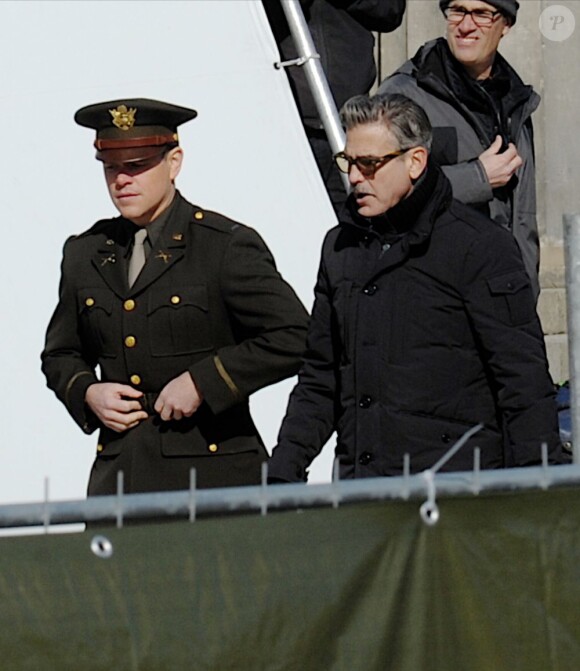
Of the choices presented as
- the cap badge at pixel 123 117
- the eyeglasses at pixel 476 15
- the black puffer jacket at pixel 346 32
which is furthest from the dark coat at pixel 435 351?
→ the black puffer jacket at pixel 346 32

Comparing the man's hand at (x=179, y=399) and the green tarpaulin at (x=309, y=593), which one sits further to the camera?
the man's hand at (x=179, y=399)

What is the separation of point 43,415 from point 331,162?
1.18 m

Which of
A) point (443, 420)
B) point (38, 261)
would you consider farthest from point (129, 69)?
point (443, 420)

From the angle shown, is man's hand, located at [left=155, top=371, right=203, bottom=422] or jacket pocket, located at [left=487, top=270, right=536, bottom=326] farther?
man's hand, located at [left=155, top=371, right=203, bottom=422]

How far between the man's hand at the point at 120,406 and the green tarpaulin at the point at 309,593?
1.69 metres

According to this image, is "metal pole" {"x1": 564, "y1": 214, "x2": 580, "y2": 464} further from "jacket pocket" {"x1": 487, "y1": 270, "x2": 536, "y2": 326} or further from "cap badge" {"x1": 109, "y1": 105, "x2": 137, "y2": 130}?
"cap badge" {"x1": 109, "y1": 105, "x2": 137, "y2": 130}

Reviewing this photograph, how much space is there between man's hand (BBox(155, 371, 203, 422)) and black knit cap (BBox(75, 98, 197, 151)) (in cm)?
54

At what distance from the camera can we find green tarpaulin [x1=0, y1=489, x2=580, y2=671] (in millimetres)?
2361

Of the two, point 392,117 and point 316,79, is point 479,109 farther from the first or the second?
point 392,117

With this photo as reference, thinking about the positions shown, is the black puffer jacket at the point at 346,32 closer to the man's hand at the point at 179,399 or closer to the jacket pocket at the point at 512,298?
the man's hand at the point at 179,399

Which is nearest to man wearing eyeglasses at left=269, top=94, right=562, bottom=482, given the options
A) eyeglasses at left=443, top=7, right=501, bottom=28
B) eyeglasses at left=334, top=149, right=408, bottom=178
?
eyeglasses at left=334, top=149, right=408, bottom=178

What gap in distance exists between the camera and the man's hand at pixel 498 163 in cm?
480

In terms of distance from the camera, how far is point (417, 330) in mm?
3652

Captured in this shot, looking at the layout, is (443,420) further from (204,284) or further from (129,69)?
(129,69)
